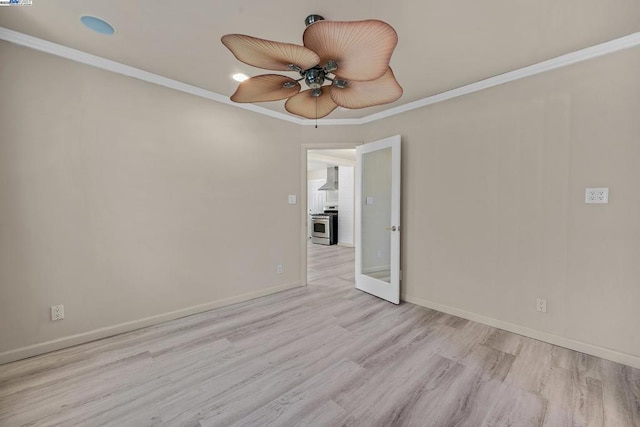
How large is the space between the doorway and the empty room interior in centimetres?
223

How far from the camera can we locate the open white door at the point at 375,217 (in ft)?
12.0

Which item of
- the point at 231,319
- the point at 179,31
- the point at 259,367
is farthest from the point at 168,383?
the point at 179,31

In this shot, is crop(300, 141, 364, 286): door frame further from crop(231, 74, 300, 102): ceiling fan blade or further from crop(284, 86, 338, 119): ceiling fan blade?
crop(231, 74, 300, 102): ceiling fan blade

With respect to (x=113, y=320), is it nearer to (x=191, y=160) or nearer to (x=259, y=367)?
(x=259, y=367)

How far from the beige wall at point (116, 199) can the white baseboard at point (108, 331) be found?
1.6 inches

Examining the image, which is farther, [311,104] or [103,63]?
[103,63]

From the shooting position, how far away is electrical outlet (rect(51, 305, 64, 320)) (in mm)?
2271

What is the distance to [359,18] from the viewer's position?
1.85 metres

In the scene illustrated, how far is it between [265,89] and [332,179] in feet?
22.9

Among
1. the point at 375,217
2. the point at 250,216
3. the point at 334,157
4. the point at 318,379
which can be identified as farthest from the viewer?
the point at 334,157

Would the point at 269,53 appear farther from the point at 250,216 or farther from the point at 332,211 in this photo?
the point at 332,211

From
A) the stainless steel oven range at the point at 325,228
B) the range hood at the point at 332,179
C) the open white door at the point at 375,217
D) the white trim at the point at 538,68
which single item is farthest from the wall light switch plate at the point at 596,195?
the range hood at the point at 332,179

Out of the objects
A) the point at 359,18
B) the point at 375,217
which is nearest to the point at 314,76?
the point at 359,18

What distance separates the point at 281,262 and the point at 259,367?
1.86m
